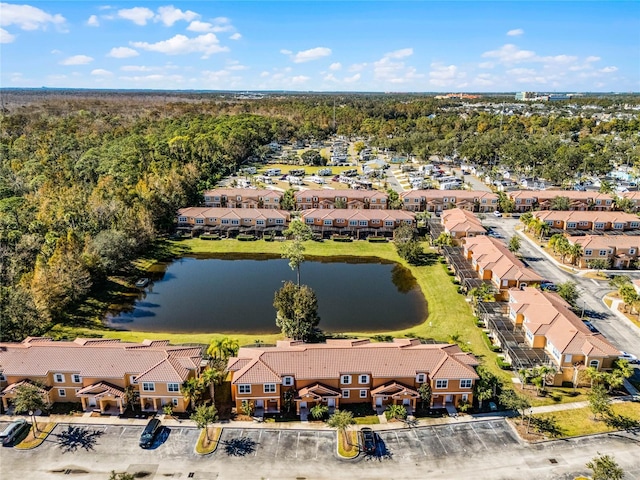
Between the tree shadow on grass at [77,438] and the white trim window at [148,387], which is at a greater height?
the white trim window at [148,387]

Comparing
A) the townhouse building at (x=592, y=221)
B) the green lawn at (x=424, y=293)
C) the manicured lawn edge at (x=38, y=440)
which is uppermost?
the townhouse building at (x=592, y=221)

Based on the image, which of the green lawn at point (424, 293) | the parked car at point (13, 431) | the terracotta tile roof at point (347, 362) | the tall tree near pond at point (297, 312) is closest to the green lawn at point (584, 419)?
the green lawn at point (424, 293)

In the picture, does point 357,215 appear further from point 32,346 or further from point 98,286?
point 32,346

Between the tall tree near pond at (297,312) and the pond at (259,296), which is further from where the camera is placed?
the pond at (259,296)

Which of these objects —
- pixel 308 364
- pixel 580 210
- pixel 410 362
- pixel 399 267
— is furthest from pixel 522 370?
pixel 580 210

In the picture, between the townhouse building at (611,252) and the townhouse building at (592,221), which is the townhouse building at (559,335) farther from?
the townhouse building at (592,221)

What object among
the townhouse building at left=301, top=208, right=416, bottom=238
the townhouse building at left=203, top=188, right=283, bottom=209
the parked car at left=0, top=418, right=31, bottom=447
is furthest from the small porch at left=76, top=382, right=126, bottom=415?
the townhouse building at left=203, top=188, right=283, bottom=209

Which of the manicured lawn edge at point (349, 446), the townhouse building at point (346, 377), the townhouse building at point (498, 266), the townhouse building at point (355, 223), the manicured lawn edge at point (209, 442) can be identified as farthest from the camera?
the townhouse building at point (355, 223)
